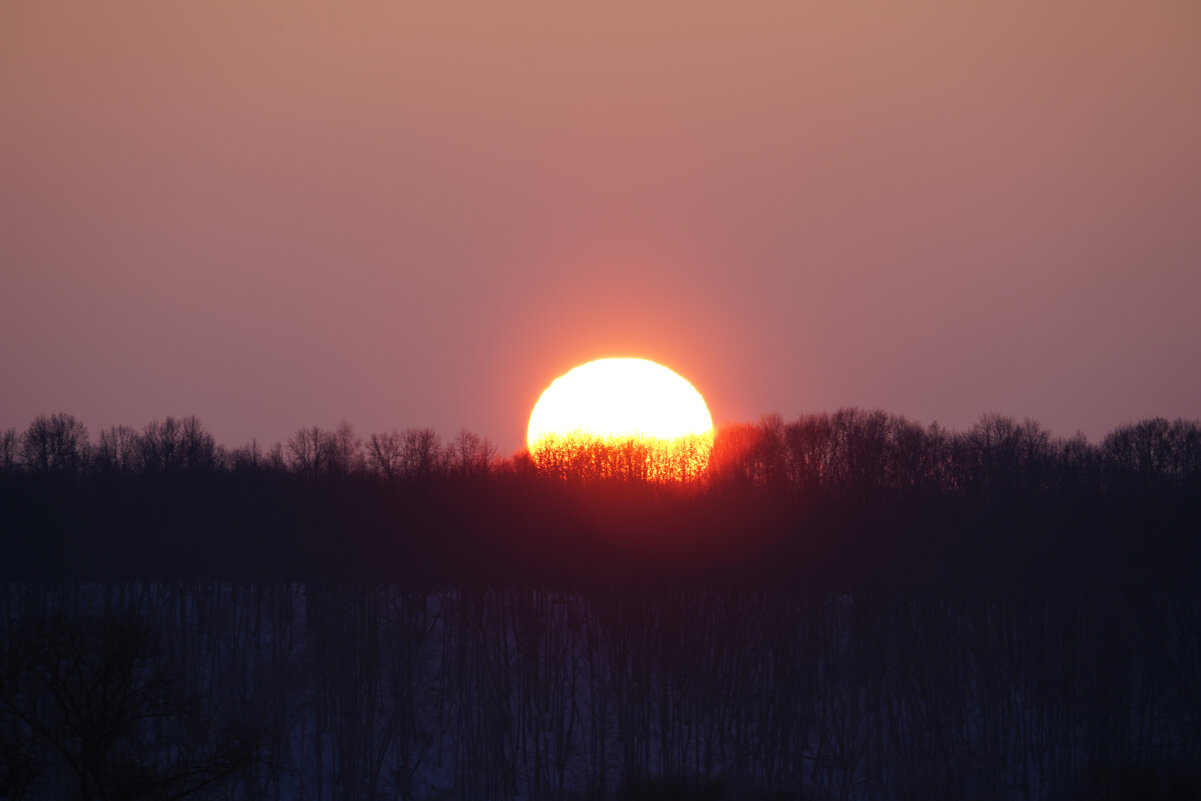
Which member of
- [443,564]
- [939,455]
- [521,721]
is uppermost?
[939,455]

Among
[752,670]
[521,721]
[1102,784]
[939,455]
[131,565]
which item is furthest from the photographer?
[939,455]

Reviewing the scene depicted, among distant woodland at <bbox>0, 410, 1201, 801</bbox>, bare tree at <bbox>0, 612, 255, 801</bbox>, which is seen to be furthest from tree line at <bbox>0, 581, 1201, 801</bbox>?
bare tree at <bbox>0, 612, 255, 801</bbox>

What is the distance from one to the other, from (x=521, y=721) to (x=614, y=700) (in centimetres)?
477

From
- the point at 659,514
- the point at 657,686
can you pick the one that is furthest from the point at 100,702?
the point at 659,514

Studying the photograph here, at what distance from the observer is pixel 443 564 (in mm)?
59594

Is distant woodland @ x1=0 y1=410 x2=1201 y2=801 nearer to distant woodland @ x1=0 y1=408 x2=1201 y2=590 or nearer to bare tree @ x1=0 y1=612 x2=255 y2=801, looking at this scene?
distant woodland @ x1=0 y1=408 x2=1201 y2=590

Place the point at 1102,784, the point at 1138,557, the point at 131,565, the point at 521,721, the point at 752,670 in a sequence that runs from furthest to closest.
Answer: the point at 131,565 < the point at 1138,557 < the point at 752,670 < the point at 521,721 < the point at 1102,784

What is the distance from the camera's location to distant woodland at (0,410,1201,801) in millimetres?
47688

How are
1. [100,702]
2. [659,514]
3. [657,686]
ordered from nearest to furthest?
[100,702] < [657,686] < [659,514]

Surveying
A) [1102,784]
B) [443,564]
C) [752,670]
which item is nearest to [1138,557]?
[752,670]

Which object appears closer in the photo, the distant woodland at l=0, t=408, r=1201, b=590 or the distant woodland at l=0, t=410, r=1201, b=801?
the distant woodland at l=0, t=410, r=1201, b=801

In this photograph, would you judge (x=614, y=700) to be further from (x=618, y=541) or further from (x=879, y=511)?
(x=879, y=511)

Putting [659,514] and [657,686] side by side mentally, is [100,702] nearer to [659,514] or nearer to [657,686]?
[657,686]

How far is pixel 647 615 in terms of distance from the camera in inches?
2176
